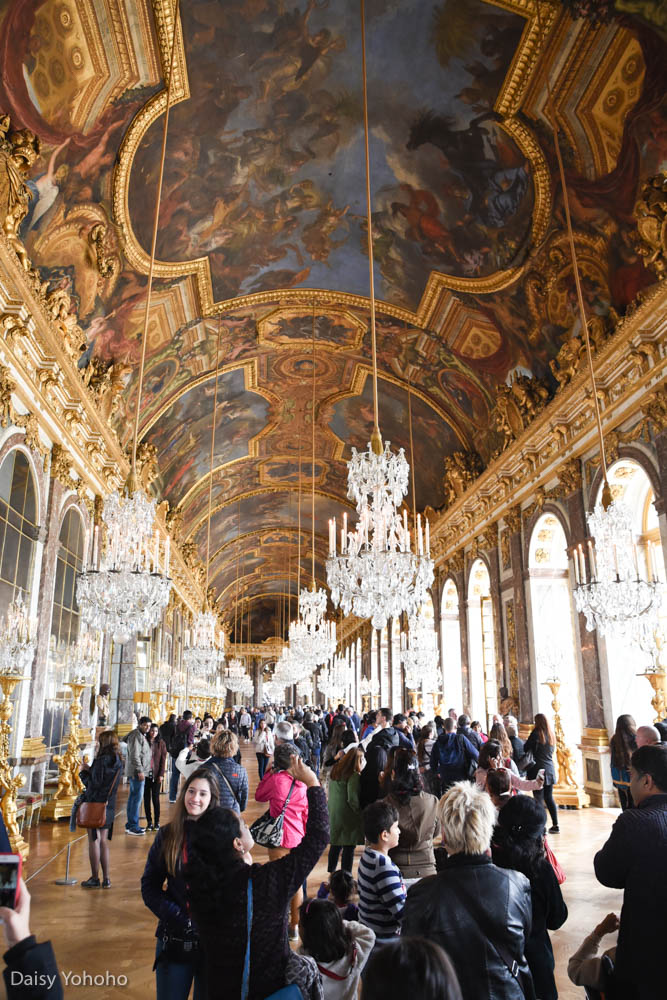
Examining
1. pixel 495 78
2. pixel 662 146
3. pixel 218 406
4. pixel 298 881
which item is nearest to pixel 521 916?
pixel 298 881

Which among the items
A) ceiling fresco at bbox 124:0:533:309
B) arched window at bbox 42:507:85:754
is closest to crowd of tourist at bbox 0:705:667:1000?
arched window at bbox 42:507:85:754

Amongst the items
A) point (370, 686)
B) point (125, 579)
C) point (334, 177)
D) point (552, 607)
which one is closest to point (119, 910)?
point (125, 579)

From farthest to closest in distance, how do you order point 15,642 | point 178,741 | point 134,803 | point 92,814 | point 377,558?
point 178,741 < point 134,803 < point 15,642 < point 377,558 < point 92,814

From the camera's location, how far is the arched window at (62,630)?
10.4 m

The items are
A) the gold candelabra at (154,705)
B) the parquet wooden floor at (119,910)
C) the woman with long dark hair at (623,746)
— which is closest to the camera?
the parquet wooden floor at (119,910)

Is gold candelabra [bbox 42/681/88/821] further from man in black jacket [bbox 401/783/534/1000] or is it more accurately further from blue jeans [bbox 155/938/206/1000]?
man in black jacket [bbox 401/783/534/1000]

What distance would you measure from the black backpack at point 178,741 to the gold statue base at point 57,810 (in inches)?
62.5

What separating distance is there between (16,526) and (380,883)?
24.5 feet

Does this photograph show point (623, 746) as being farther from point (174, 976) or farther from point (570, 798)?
point (174, 976)

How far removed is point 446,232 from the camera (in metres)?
11.8

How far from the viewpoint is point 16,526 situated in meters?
9.12

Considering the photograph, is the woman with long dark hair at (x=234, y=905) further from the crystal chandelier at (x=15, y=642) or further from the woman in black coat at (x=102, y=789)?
the crystal chandelier at (x=15, y=642)

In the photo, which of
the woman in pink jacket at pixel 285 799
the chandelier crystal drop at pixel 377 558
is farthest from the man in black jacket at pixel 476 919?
the chandelier crystal drop at pixel 377 558

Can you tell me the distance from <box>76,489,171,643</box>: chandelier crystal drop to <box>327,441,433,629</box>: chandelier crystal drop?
1.79m
